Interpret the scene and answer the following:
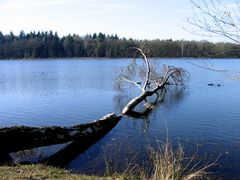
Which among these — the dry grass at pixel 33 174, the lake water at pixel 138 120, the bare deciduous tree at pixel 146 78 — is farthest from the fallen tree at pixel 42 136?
the bare deciduous tree at pixel 146 78

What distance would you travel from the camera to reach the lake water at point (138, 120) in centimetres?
1644

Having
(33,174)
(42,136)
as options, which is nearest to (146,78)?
(42,136)

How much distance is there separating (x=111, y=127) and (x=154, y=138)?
4.06 m

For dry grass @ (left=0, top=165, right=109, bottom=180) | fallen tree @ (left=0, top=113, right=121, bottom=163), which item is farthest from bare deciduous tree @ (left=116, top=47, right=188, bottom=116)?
dry grass @ (left=0, top=165, right=109, bottom=180)

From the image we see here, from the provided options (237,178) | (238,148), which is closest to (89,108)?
(238,148)

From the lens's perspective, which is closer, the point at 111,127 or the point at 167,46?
the point at 111,127

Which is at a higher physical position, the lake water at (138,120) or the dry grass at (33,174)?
the dry grass at (33,174)

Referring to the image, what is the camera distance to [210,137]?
20453mm

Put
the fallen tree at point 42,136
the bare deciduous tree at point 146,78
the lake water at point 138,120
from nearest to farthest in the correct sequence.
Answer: the fallen tree at point 42,136, the lake water at point 138,120, the bare deciduous tree at point 146,78

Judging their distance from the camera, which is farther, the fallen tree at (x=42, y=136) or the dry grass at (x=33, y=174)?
the fallen tree at (x=42, y=136)

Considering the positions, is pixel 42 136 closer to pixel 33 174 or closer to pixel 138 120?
pixel 33 174

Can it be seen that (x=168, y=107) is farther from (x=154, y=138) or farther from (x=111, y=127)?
(x=154, y=138)

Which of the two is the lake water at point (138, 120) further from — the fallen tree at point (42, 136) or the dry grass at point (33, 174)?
the dry grass at point (33, 174)

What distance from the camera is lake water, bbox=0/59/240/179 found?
53.9 ft
